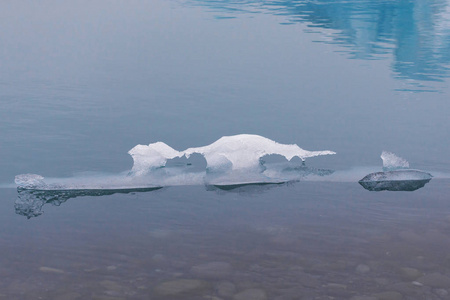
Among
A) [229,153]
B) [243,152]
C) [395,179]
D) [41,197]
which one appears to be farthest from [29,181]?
[395,179]

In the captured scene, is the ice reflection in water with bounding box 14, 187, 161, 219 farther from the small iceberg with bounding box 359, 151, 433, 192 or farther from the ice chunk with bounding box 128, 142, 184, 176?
the small iceberg with bounding box 359, 151, 433, 192

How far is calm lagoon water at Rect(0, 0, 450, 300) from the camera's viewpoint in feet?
14.0

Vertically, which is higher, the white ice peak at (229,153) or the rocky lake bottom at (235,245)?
the white ice peak at (229,153)

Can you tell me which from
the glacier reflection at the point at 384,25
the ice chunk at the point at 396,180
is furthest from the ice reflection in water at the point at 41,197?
the glacier reflection at the point at 384,25

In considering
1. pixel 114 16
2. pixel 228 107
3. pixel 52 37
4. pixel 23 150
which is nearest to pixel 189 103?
pixel 228 107

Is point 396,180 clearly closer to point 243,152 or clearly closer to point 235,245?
point 243,152

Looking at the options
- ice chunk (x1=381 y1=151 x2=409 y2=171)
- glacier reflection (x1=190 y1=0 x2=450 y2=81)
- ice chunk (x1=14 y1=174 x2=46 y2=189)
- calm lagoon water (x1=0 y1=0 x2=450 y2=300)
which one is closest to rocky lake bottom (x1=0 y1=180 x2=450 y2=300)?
calm lagoon water (x1=0 y1=0 x2=450 y2=300)

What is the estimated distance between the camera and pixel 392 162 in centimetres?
626

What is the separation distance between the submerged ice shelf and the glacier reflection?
192 inches

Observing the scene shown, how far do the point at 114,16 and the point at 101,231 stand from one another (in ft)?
42.2

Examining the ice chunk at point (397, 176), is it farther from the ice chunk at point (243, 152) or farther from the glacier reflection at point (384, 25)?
the glacier reflection at point (384, 25)

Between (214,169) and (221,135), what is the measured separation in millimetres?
1350

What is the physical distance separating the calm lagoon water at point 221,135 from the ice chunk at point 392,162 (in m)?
0.25

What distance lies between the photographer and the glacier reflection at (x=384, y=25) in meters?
11.5
